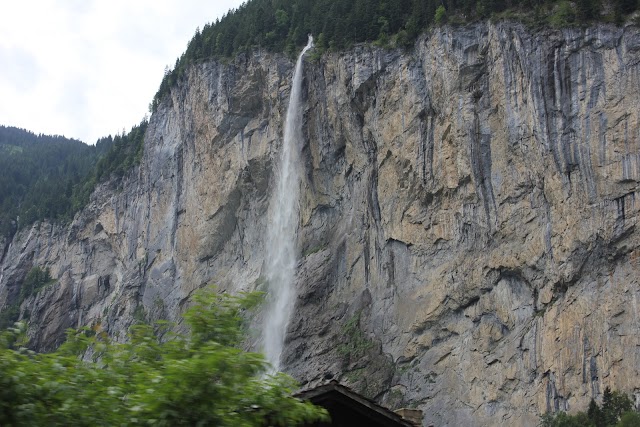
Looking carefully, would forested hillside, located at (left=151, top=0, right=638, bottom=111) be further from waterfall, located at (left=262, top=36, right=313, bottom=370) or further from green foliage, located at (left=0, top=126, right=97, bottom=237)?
green foliage, located at (left=0, top=126, right=97, bottom=237)

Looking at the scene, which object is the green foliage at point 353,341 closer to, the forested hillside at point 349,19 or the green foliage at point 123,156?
the forested hillside at point 349,19

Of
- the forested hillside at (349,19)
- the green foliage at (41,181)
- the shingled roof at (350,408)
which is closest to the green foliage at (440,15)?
the forested hillside at (349,19)

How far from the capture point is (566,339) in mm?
47031

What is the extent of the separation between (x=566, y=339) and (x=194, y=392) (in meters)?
40.7

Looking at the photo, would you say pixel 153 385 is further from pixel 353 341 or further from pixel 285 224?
pixel 285 224

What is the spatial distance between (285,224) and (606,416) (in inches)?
1283

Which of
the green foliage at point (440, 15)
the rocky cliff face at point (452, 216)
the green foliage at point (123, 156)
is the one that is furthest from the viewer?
the green foliage at point (123, 156)

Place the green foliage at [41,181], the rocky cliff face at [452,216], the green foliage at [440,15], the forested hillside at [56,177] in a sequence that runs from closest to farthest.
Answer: the rocky cliff face at [452,216] < the green foliage at [440,15] < the forested hillside at [56,177] < the green foliage at [41,181]

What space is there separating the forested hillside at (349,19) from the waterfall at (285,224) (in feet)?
13.7

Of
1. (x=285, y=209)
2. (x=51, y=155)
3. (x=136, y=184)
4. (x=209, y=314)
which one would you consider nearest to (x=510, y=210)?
(x=285, y=209)

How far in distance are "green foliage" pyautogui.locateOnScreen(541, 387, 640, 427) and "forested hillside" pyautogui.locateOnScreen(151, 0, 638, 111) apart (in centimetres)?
2306

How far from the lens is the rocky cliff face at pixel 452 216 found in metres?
47.9

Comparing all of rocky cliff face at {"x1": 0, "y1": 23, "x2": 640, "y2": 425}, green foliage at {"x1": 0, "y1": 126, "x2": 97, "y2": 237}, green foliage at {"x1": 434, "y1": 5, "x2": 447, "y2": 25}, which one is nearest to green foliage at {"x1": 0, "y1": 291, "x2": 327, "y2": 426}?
rocky cliff face at {"x1": 0, "y1": 23, "x2": 640, "y2": 425}

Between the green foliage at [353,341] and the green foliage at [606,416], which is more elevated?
the green foliage at [353,341]
